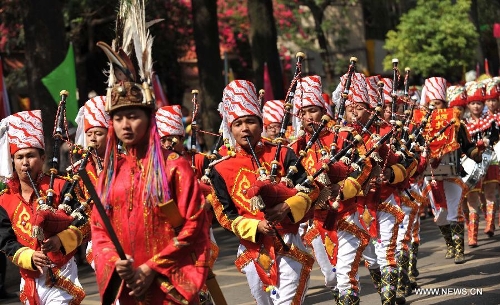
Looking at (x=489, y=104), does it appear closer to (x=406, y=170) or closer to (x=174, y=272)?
(x=406, y=170)

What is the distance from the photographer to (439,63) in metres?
40.0

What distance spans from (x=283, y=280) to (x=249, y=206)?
604 millimetres

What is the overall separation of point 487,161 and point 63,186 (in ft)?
30.0

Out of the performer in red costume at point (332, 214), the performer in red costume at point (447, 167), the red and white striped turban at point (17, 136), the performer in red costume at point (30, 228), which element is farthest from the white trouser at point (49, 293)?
the performer in red costume at point (447, 167)

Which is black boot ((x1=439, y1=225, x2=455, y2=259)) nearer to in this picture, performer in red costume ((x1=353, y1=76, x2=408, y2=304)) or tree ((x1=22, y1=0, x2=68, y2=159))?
performer in red costume ((x1=353, y1=76, x2=408, y2=304))

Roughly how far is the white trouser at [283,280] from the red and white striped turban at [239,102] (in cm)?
98

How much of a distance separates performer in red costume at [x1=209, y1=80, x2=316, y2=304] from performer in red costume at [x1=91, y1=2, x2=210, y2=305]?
5.70ft

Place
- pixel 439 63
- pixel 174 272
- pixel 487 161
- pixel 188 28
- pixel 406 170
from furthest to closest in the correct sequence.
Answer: pixel 439 63 < pixel 188 28 < pixel 487 161 < pixel 406 170 < pixel 174 272

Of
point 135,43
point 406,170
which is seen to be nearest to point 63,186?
point 135,43

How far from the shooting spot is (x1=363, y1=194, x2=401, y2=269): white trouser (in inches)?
425

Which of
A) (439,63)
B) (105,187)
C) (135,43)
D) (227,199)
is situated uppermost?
(135,43)
